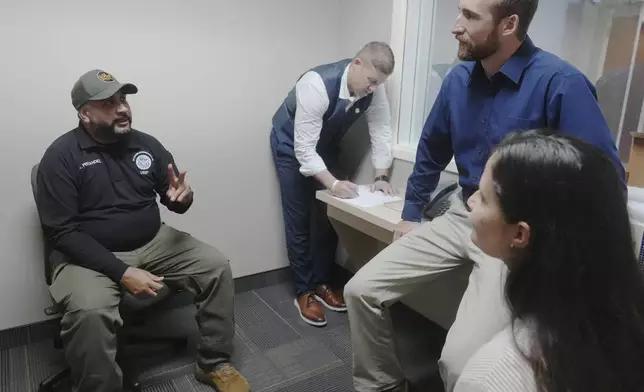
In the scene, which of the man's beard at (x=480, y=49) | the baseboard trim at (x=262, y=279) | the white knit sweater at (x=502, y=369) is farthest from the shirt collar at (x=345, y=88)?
the white knit sweater at (x=502, y=369)

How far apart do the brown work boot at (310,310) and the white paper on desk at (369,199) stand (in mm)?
611

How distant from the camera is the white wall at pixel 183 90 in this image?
188 centimetres

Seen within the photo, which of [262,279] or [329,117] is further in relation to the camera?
[262,279]

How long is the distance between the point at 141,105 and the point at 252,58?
23.2 inches

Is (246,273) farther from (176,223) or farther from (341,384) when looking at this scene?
(341,384)

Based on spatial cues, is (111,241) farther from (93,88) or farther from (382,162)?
(382,162)

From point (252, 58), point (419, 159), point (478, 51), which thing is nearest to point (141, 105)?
point (252, 58)

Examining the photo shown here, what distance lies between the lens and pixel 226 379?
5.92 feet

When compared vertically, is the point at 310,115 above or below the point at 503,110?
below

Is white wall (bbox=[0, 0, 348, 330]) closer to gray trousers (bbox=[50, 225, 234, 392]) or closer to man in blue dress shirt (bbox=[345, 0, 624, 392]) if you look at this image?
gray trousers (bbox=[50, 225, 234, 392])

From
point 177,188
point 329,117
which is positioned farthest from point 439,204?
point 177,188

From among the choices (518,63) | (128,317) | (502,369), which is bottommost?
(128,317)

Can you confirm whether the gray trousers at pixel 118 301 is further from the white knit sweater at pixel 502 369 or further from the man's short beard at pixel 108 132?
the white knit sweater at pixel 502 369

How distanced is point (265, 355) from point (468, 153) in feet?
3.99
